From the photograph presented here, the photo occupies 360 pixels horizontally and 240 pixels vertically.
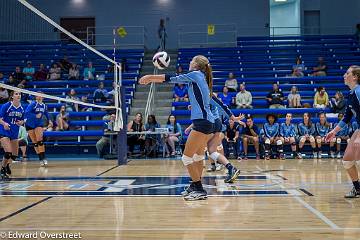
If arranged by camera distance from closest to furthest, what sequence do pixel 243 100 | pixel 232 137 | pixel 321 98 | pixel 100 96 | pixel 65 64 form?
pixel 232 137 → pixel 321 98 → pixel 243 100 → pixel 100 96 → pixel 65 64

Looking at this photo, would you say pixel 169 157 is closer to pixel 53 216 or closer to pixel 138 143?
pixel 138 143

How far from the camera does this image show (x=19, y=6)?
21.1 meters

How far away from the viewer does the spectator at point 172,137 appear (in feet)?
45.8

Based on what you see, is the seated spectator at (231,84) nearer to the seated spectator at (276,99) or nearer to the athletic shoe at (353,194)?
the seated spectator at (276,99)

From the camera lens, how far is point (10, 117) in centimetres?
876

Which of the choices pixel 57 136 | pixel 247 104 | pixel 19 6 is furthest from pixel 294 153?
pixel 19 6

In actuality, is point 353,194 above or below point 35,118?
below

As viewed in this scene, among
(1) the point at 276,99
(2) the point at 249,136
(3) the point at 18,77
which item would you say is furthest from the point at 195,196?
(3) the point at 18,77

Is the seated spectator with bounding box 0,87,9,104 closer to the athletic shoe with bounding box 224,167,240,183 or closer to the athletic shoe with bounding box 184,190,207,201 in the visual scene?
the athletic shoe with bounding box 224,167,240,183

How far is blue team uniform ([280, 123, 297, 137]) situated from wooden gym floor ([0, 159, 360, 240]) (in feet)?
18.0

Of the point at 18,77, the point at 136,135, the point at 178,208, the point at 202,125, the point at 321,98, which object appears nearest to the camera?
the point at 178,208

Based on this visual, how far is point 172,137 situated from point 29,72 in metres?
7.81

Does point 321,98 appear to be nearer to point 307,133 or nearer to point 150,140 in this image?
point 307,133

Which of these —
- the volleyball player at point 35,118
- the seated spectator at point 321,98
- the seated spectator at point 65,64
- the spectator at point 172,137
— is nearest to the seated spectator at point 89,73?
the seated spectator at point 65,64
